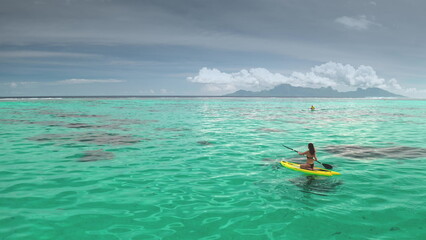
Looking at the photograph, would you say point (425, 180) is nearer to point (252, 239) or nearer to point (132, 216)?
point (252, 239)

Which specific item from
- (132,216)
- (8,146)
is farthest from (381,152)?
(8,146)

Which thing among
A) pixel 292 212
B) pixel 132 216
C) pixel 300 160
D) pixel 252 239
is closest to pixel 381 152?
pixel 300 160

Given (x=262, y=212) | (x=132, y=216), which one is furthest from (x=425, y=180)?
(x=132, y=216)

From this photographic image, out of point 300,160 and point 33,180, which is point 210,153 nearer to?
point 300,160

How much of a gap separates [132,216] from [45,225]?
2534mm

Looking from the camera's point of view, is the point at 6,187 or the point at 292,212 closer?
the point at 292,212

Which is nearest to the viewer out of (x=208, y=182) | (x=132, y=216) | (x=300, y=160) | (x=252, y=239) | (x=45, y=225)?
(x=252, y=239)

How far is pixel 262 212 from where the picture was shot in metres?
9.80

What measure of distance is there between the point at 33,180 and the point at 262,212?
34.3 ft

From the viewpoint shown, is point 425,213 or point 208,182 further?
point 208,182

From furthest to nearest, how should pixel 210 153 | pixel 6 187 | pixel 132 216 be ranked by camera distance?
pixel 210 153 → pixel 6 187 → pixel 132 216

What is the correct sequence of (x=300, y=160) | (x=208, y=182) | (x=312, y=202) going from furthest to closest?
(x=300, y=160) → (x=208, y=182) → (x=312, y=202)

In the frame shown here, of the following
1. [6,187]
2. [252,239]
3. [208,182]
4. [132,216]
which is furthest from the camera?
[208,182]

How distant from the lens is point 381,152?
66.5ft
